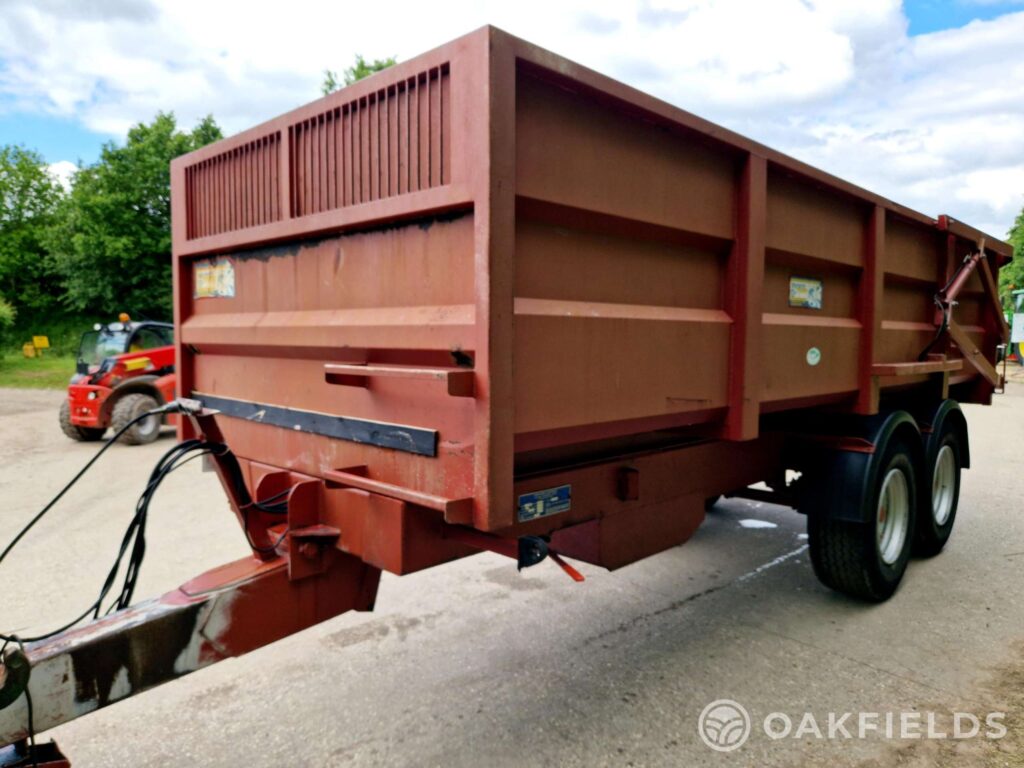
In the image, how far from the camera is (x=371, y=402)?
243 cm

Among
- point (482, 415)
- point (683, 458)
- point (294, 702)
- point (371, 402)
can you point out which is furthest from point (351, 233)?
point (294, 702)

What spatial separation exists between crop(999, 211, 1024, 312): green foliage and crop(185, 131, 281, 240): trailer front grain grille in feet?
118

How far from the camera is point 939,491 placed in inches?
208

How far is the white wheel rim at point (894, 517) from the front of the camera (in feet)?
14.1

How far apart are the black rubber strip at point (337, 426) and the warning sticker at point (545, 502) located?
404 mm

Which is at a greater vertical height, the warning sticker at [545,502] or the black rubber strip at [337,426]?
the black rubber strip at [337,426]

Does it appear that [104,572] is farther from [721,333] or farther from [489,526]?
[721,333]

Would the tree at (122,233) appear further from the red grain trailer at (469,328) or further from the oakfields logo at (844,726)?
the oakfields logo at (844,726)

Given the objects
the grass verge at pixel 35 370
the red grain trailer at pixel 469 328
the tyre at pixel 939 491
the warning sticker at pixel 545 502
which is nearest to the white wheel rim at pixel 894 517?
the tyre at pixel 939 491

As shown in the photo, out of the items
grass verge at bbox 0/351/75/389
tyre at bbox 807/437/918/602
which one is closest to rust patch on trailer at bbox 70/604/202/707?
tyre at bbox 807/437/918/602

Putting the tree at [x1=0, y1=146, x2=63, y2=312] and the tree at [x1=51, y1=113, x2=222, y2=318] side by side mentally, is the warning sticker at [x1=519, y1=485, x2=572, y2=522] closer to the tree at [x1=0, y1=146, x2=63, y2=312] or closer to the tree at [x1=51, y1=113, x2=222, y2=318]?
the tree at [x1=51, y1=113, x2=222, y2=318]

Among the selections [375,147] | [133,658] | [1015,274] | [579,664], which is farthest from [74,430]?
[1015,274]

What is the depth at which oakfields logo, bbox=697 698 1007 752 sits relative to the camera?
113 inches

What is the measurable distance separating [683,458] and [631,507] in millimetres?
399
